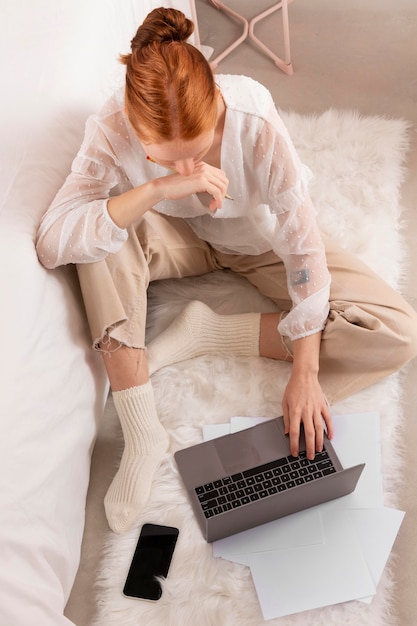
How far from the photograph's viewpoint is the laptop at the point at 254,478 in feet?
4.15

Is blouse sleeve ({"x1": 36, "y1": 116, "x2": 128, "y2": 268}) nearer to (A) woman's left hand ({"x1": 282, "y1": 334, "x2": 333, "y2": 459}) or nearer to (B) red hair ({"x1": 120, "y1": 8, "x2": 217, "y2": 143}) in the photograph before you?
(B) red hair ({"x1": 120, "y1": 8, "x2": 217, "y2": 143})

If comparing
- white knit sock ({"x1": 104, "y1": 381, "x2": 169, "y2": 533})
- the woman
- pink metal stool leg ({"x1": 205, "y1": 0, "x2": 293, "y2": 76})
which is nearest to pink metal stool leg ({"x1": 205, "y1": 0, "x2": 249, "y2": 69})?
pink metal stool leg ({"x1": 205, "y1": 0, "x2": 293, "y2": 76})

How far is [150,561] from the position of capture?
51.6 inches

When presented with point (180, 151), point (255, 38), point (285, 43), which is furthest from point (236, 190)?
point (255, 38)

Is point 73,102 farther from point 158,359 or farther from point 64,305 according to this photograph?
point 158,359

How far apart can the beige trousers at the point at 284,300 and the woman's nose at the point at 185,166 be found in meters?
0.28

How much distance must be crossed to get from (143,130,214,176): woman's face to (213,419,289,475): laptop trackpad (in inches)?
21.3

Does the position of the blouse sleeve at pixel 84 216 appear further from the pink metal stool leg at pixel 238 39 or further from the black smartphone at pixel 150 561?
the pink metal stool leg at pixel 238 39

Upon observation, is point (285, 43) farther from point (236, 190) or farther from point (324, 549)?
point (324, 549)

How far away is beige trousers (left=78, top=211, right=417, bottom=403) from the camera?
1318mm

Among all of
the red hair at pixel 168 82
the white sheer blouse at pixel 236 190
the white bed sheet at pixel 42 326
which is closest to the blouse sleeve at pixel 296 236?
the white sheer blouse at pixel 236 190

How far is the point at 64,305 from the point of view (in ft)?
4.25

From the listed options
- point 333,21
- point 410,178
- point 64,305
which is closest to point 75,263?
point 64,305

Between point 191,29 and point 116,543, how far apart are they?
94 centimetres
